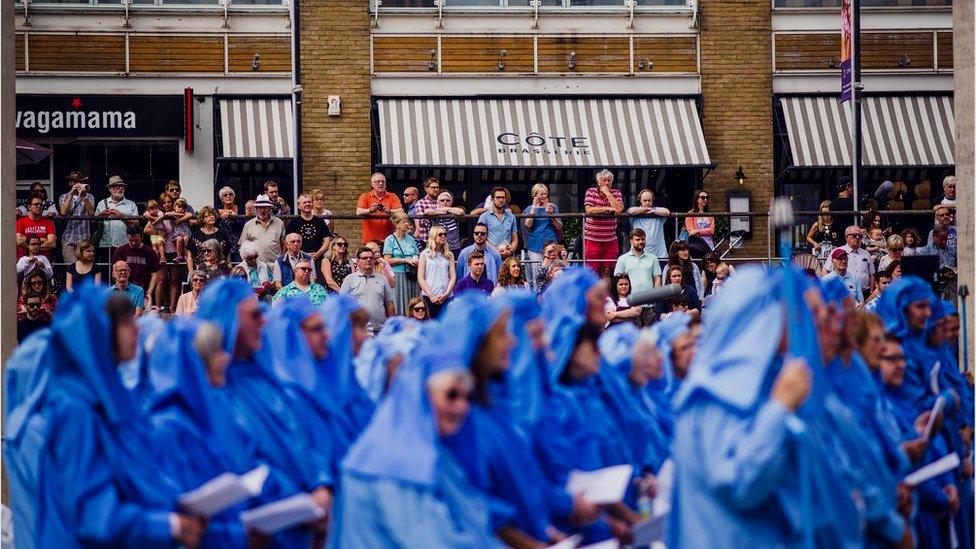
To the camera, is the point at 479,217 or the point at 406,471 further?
the point at 479,217

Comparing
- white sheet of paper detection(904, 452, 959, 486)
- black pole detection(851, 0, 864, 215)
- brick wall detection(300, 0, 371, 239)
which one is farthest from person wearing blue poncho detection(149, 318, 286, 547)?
brick wall detection(300, 0, 371, 239)

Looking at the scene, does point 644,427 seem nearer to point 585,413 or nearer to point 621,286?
point 585,413

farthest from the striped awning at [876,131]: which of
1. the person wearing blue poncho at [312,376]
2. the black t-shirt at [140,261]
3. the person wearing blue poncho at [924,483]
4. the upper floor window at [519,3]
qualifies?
the person wearing blue poncho at [312,376]

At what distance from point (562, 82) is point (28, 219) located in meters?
10.2

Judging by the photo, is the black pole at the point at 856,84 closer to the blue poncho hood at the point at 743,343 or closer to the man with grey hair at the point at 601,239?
the man with grey hair at the point at 601,239

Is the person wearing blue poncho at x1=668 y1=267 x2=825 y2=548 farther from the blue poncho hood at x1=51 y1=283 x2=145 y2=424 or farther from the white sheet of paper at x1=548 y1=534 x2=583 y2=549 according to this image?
the blue poncho hood at x1=51 y1=283 x2=145 y2=424

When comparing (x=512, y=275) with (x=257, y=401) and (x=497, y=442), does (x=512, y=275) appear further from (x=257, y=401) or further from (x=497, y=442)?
(x=497, y=442)

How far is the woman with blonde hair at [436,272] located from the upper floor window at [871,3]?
421 inches

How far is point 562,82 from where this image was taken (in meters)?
26.4

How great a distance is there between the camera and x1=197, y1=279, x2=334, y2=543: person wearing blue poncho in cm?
848

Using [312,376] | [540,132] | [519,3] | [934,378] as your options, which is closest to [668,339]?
[934,378]

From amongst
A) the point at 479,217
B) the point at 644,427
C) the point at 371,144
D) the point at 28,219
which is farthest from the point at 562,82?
the point at 644,427

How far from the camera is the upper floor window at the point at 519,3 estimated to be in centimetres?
2633

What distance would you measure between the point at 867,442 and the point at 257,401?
2.92 m
